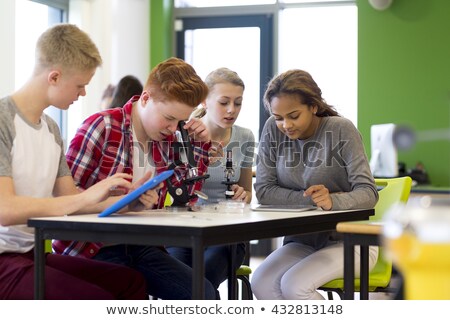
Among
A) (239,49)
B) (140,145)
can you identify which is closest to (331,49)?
(239,49)

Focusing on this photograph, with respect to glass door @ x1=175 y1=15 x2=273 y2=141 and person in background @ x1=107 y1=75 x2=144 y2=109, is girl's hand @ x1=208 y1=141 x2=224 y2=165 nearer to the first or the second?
person in background @ x1=107 y1=75 x2=144 y2=109

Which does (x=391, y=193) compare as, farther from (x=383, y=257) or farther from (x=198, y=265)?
(x=198, y=265)

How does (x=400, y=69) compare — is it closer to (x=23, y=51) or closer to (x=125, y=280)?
(x=23, y=51)

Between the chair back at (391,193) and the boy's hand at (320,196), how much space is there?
35 centimetres

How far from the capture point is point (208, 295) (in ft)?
7.74

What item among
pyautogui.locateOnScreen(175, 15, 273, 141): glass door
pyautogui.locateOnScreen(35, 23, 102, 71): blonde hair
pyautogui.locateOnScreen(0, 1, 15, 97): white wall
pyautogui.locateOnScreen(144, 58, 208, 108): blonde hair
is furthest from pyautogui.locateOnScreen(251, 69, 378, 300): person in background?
pyautogui.locateOnScreen(175, 15, 273, 141): glass door

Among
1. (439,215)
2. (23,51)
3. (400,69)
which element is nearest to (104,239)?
(439,215)

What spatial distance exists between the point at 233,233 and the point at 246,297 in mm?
1387

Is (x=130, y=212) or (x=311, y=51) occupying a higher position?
(x=311, y=51)

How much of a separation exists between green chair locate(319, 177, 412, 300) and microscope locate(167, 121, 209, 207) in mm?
656

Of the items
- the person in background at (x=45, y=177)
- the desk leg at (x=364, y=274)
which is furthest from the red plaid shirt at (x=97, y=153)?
the desk leg at (x=364, y=274)

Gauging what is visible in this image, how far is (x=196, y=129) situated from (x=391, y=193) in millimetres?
925

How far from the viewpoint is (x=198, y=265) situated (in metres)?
1.80

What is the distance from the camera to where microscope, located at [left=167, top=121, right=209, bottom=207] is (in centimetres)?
246
